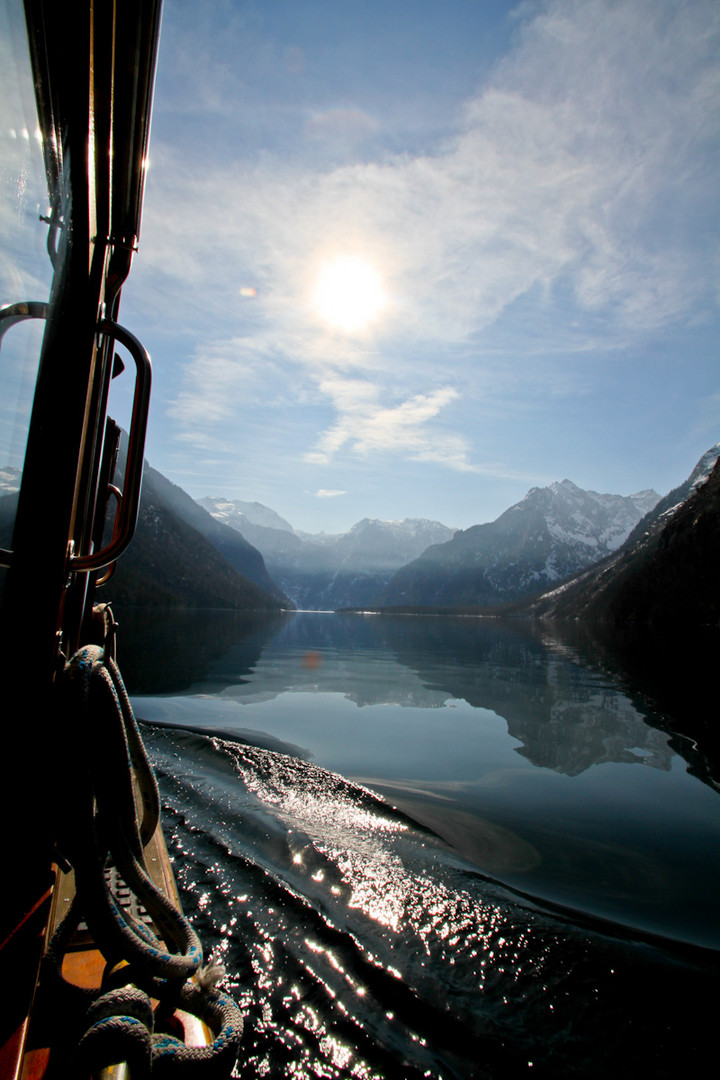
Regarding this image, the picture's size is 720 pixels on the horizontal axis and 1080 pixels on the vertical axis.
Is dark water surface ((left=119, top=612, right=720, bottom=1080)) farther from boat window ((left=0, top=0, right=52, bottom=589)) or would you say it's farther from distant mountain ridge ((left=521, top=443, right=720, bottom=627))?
distant mountain ridge ((left=521, top=443, right=720, bottom=627))

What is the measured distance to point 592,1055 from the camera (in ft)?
11.3

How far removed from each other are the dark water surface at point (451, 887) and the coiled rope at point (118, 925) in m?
1.13

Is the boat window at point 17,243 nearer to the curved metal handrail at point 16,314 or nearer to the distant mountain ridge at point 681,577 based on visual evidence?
the curved metal handrail at point 16,314

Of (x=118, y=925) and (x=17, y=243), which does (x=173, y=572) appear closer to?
(x=118, y=925)

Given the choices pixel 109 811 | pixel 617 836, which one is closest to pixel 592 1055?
pixel 109 811

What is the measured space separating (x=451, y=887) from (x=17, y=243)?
6.69 m

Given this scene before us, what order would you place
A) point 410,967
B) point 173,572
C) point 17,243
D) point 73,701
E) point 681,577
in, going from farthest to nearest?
point 173,572 < point 681,577 < point 410,967 < point 73,701 < point 17,243

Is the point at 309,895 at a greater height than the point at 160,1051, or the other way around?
the point at 160,1051

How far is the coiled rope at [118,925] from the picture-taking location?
219cm

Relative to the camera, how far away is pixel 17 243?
7.27 ft

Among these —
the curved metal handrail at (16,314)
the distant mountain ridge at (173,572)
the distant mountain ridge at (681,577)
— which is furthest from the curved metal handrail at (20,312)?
the distant mountain ridge at (173,572)

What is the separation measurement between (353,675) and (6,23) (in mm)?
23610

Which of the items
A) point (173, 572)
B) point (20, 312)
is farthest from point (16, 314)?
point (173, 572)

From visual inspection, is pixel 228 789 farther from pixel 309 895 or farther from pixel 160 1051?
pixel 160 1051
